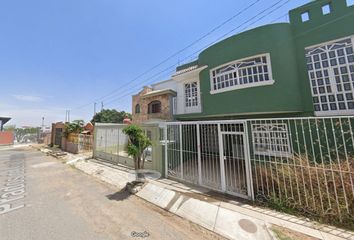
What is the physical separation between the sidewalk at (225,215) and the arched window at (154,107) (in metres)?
12.0

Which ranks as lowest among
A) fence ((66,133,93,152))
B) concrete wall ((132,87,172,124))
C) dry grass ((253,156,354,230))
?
dry grass ((253,156,354,230))

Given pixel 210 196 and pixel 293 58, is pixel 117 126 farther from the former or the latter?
pixel 293 58

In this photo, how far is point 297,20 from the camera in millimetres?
8062

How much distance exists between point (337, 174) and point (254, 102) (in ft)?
15.6

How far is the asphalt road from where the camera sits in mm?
3890

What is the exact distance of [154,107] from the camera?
739 inches

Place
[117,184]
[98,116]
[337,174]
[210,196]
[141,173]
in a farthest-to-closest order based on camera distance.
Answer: [98,116] < [117,184] < [141,173] < [210,196] < [337,174]

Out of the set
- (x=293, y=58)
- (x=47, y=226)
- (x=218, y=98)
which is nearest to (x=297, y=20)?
(x=293, y=58)

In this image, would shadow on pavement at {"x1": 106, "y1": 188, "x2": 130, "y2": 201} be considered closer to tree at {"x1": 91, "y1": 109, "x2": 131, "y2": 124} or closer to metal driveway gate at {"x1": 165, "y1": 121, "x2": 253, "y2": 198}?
metal driveway gate at {"x1": 165, "y1": 121, "x2": 253, "y2": 198}

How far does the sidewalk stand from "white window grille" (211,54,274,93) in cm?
613

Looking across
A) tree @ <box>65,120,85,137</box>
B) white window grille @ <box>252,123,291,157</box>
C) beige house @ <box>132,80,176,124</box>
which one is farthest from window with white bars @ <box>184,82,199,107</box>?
tree @ <box>65,120,85,137</box>

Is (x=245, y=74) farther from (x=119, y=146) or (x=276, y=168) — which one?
→ (x=119, y=146)

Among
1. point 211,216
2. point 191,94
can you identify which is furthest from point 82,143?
point 211,216

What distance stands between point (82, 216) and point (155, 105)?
1474 centimetres
